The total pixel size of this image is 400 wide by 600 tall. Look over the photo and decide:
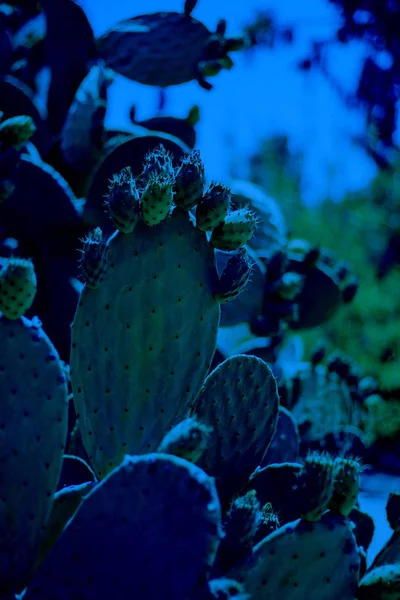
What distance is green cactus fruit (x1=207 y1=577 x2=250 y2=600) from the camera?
1.81 m

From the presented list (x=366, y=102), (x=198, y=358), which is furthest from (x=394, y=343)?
(x=198, y=358)

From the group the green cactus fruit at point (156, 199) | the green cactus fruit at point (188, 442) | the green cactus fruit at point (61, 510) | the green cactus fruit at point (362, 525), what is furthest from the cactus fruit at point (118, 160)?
the green cactus fruit at point (188, 442)

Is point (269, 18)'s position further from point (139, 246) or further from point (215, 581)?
point (215, 581)

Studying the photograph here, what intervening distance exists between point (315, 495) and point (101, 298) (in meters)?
0.84

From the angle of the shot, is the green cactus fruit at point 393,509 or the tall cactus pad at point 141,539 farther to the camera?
the green cactus fruit at point 393,509

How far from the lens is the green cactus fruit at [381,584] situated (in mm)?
1995

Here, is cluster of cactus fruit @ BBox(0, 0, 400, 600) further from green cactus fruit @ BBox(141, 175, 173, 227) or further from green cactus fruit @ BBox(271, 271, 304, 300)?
green cactus fruit @ BBox(271, 271, 304, 300)

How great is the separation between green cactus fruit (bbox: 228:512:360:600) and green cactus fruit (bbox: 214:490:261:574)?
1.2 inches

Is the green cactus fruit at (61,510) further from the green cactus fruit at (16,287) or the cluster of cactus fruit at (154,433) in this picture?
the green cactus fruit at (16,287)

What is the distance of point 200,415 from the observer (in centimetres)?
253

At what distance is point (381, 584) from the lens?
6.61 ft

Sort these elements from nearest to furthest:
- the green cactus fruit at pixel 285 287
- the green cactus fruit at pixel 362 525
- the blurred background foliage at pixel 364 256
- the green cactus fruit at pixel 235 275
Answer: the green cactus fruit at pixel 235 275 < the green cactus fruit at pixel 362 525 < the green cactus fruit at pixel 285 287 < the blurred background foliage at pixel 364 256

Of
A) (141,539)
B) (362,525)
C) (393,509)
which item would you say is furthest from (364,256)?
(141,539)

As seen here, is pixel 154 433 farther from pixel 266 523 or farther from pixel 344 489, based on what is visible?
pixel 344 489
